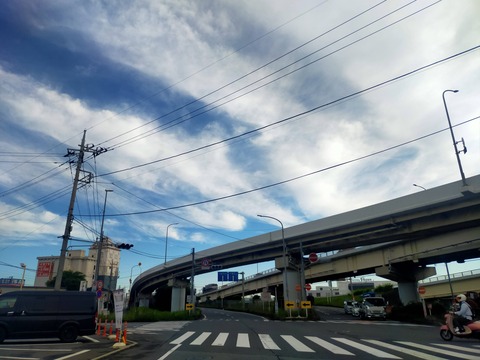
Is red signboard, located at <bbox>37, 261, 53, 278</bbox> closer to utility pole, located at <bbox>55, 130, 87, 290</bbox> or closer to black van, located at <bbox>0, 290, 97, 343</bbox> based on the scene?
utility pole, located at <bbox>55, 130, 87, 290</bbox>

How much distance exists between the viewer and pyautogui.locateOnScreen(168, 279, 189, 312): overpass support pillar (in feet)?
194

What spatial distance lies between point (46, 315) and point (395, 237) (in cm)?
2859

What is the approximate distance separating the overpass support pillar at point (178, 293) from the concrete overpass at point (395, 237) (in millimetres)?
12696

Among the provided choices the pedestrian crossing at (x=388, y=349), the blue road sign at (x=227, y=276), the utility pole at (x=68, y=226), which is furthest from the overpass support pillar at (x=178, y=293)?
the pedestrian crossing at (x=388, y=349)

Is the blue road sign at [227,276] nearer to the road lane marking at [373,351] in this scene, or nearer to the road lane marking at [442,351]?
the road lane marking at [373,351]

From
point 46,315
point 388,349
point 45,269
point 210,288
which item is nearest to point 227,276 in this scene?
point 46,315

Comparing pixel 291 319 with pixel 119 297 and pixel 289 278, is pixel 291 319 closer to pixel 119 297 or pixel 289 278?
pixel 289 278

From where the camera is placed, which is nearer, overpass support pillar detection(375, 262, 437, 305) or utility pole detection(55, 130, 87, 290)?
utility pole detection(55, 130, 87, 290)

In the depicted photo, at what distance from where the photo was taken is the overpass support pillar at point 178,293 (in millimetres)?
59188

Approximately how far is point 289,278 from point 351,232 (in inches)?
394

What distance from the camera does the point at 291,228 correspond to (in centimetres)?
3828

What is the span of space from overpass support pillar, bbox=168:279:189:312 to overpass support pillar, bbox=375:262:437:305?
110 ft

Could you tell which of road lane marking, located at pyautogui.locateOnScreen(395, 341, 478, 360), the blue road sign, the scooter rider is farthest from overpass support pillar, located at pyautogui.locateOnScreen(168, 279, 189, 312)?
the scooter rider

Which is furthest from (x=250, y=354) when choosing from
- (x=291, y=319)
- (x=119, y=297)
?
(x=291, y=319)
